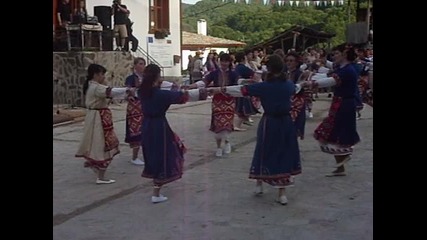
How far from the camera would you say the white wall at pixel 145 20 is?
18.8m

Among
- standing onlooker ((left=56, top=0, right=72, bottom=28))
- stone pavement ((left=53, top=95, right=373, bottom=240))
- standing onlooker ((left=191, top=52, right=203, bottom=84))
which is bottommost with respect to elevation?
stone pavement ((left=53, top=95, right=373, bottom=240))

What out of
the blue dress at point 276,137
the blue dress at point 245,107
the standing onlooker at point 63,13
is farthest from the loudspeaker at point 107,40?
the blue dress at point 276,137

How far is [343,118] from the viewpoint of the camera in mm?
7016

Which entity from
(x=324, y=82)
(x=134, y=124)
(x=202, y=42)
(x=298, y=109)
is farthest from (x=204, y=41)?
(x=324, y=82)

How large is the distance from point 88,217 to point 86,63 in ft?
32.6

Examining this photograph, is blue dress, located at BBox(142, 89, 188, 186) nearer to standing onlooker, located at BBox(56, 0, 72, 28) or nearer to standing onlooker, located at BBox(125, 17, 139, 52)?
standing onlooker, located at BBox(56, 0, 72, 28)

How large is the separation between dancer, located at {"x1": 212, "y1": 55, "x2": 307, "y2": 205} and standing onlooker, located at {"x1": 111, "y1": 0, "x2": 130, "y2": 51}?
11.1 m

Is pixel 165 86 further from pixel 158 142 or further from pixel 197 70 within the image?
pixel 197 70

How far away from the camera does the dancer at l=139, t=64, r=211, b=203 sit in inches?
231

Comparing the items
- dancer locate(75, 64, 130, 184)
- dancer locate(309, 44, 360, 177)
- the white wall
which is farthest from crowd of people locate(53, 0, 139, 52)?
dancer locate(309, 44, 360, 177)
